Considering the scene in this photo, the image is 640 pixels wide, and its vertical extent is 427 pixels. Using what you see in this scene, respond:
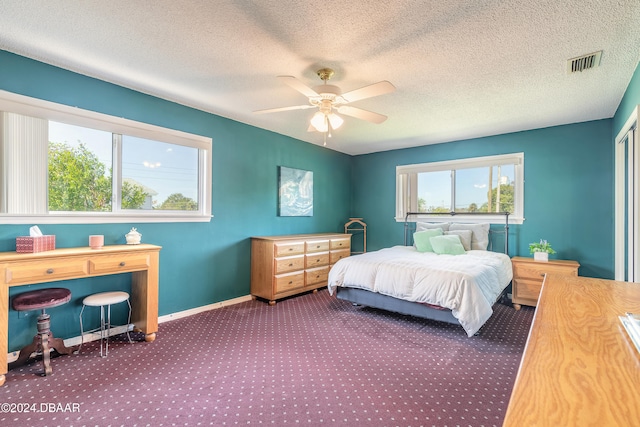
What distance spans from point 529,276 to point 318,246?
9.51 ft

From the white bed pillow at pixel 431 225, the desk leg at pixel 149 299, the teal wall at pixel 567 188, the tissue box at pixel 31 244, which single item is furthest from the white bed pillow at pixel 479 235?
the tissue box at pixel 31 244

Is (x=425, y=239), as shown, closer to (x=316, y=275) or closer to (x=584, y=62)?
(x=316, y=275)

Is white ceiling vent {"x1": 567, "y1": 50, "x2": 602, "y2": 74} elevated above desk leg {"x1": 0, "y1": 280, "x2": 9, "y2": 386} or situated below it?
above

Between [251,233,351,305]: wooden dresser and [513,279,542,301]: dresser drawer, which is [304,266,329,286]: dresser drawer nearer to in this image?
[251,233,351,305]: wooden dresser

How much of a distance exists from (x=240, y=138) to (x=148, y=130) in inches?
48.7

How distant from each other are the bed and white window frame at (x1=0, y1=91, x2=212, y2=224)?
2.03 metres

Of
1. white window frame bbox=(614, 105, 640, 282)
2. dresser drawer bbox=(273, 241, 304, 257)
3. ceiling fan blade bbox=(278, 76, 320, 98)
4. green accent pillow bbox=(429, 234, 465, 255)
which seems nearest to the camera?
ceiling fan blade bbox=(278, 76, 320, 98)

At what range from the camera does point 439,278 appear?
3076 mm

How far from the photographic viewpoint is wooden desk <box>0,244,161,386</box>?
214 cm

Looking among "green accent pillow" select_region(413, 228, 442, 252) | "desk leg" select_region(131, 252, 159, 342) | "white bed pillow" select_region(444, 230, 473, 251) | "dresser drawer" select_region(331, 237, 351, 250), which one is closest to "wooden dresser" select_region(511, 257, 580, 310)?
"white bed pillow" select_region(444, 230, 473, 251)

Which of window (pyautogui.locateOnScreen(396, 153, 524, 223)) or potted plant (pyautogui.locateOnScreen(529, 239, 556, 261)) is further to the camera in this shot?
window (pyautogui.locateOnScreen(396, 153, 524, 223))

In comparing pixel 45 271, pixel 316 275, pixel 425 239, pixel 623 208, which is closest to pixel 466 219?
pixel 425 239

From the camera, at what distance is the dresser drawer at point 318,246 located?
4570 mm

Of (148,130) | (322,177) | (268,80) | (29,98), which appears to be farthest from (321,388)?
(322,177)
